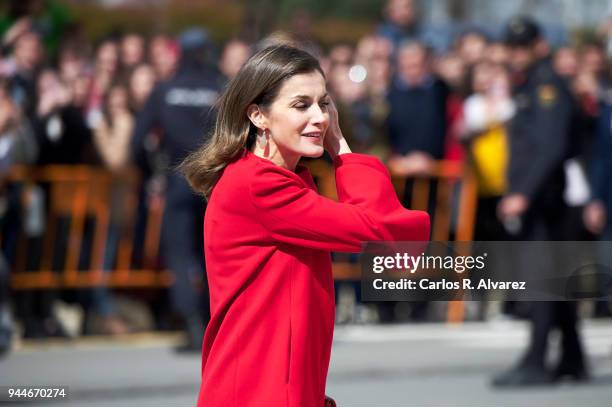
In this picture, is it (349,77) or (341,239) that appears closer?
(341,239)

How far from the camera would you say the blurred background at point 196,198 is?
25.9 ft

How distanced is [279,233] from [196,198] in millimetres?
6159

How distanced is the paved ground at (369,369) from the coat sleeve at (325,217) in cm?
411

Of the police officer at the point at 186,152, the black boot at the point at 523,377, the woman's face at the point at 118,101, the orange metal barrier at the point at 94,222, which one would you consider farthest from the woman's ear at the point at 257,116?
the woman's face at the point at 118,101

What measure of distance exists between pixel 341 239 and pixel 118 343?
22.3 ft

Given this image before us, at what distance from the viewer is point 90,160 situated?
10.4m

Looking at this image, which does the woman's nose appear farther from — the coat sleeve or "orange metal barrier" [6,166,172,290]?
"orange metal barrier" [6,166,172,290]

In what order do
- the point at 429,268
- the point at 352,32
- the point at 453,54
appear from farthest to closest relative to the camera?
the point at 352,32 → the point at 453,54 → the point at 429,268

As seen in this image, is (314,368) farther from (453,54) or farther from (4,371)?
(453,54)

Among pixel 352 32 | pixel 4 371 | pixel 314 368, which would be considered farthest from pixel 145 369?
pixel 352 32

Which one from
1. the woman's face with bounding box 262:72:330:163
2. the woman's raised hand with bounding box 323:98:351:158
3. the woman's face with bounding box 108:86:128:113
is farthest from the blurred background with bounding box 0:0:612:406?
the woman's face with bounding box 262:72:330:163

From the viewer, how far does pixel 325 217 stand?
3111 mm

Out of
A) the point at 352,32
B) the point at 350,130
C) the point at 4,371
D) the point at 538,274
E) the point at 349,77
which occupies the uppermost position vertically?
the point at 352,32

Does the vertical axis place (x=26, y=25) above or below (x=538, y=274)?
above
